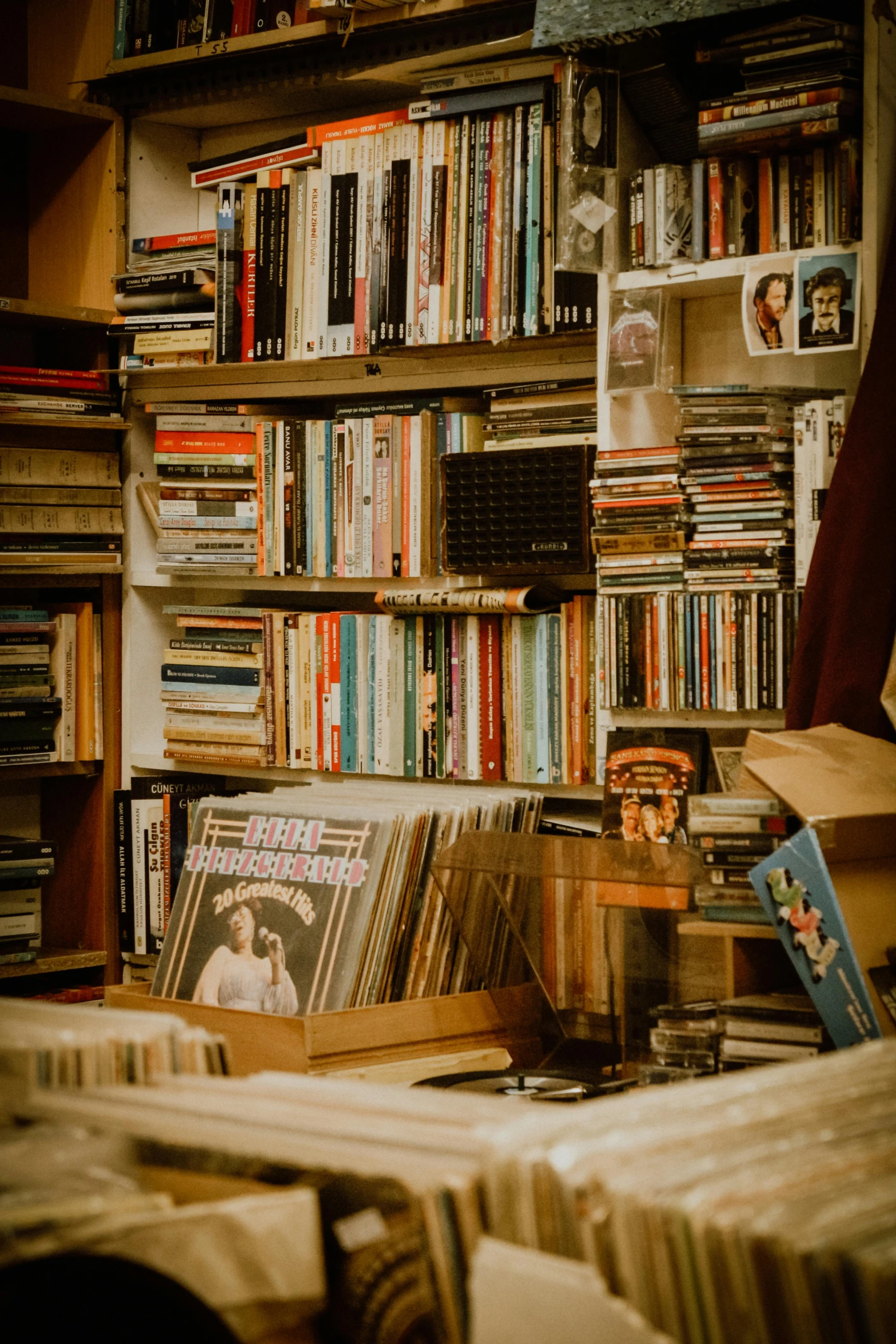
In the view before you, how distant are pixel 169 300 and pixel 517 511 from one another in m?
0.99

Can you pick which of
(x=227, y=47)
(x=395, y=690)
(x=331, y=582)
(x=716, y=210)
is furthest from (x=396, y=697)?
(x=227, y=47)

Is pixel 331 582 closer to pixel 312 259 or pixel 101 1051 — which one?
pixel 312 259

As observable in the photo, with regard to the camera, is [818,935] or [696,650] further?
[696,650]

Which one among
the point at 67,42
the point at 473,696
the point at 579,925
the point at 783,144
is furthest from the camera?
the point at 67,42

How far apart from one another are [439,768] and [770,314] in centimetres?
102

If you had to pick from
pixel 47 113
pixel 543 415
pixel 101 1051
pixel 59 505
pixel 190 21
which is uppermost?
pixel 190 21

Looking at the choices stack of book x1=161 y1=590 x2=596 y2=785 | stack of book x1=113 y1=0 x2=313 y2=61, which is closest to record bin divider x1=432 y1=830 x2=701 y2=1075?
stack of book x1=161 y1=590 x2=596 y2=785

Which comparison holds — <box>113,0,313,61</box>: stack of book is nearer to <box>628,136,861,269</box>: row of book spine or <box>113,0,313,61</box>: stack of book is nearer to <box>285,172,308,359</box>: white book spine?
<box>285,172,308,359</box>: white book spine

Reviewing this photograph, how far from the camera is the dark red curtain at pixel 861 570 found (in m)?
1.95

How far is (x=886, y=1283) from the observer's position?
678 millimetres

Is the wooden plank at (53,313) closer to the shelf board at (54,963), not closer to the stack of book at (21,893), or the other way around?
the stack of book at (21,893)

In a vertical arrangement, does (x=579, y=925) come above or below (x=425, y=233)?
below

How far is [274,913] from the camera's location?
216 centimetres

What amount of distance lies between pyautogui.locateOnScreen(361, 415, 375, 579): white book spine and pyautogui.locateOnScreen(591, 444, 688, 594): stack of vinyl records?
569mm
